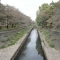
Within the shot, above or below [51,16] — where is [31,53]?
below

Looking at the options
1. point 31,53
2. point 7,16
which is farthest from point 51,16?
point 31,53

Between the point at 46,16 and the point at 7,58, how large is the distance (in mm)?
36174

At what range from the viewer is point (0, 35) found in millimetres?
20703

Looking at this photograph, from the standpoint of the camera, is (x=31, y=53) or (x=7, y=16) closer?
(x=31, y=53)

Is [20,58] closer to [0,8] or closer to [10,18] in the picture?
[0,8]

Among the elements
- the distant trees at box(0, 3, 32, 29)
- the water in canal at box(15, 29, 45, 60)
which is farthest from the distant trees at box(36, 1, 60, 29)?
the distant trees at box(0, 3, 32, 29)

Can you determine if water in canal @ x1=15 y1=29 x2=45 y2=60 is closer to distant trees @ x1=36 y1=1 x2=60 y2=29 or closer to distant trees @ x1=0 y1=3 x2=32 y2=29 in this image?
distant trees @ x1=36 y1=1 x2=60 y2=29

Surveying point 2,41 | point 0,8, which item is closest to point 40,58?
point 2,41

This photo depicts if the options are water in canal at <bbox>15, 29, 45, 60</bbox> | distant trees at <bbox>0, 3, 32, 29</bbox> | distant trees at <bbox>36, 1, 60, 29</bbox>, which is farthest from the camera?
distant trees at <bbox>0, 3, 32, 29</bbox>

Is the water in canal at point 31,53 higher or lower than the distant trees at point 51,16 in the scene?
lower

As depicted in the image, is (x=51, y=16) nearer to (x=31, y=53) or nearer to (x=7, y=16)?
(x=7, y=16)

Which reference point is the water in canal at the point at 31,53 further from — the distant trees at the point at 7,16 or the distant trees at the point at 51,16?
the distant trees at the point at 7,16

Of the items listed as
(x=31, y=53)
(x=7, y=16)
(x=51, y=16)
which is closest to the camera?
(x=31, y=53)

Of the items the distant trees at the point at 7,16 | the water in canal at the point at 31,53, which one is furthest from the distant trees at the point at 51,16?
the distant trees at the point at 7,16
